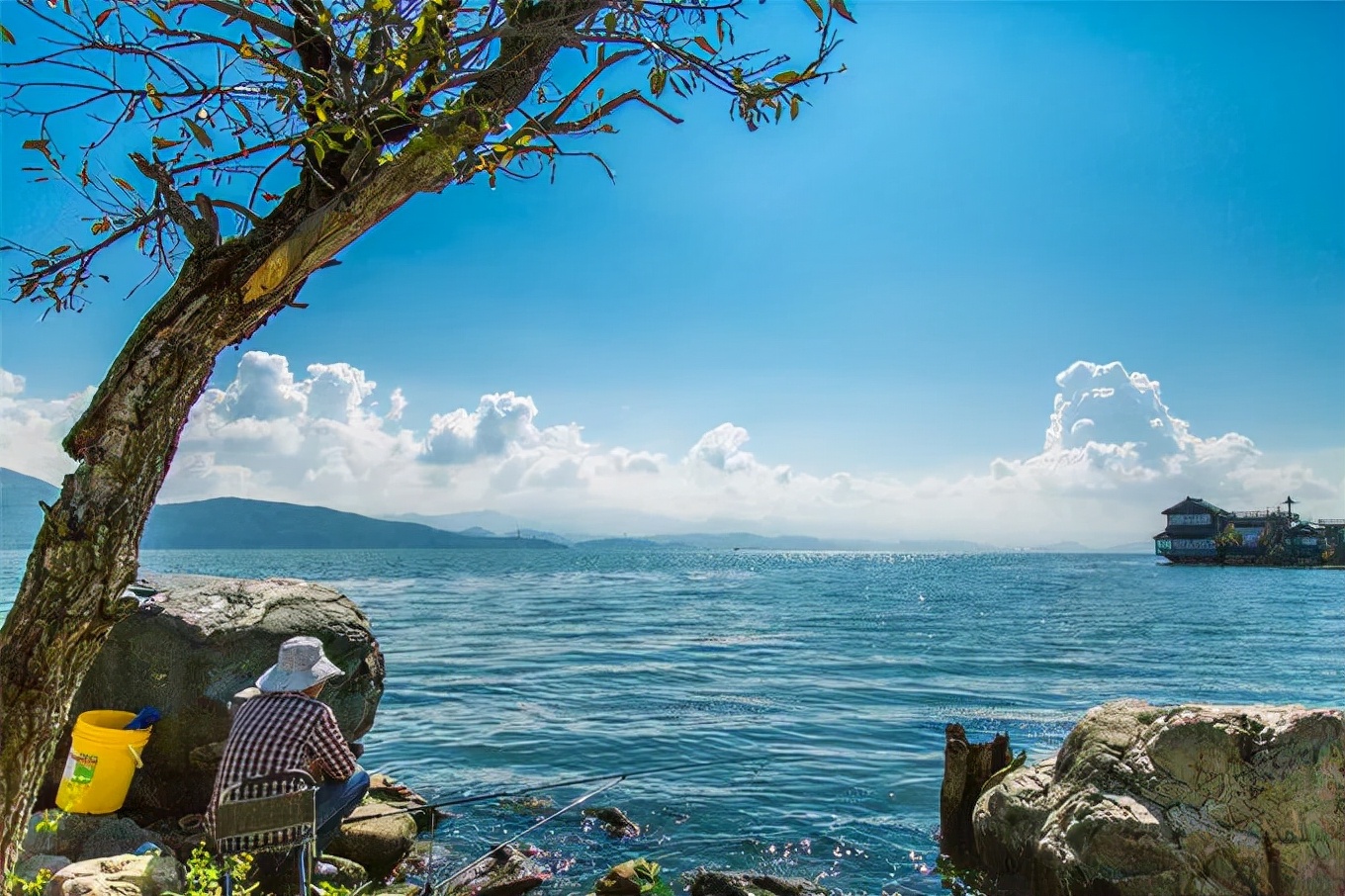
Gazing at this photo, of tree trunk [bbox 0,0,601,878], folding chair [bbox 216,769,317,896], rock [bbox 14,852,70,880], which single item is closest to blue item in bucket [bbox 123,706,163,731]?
rock [bbox 14,852,70,880]

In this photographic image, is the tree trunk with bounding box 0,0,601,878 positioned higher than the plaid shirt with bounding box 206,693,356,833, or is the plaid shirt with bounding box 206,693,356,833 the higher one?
the tree trunk with bounding box 0,0,601,878

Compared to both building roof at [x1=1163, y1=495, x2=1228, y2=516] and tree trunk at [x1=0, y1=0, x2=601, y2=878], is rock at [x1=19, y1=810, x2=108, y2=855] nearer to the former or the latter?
tree trunk at [x1=0, y1=0, x2=601, y2=878]

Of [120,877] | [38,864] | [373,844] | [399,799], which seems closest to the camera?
[120,877]

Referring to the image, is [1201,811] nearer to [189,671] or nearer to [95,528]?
[95,528]

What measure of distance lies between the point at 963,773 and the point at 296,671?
24.7 ft

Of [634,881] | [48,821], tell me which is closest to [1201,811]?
[634,881]

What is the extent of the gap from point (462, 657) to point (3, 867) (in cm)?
2120

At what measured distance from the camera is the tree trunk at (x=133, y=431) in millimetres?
3391

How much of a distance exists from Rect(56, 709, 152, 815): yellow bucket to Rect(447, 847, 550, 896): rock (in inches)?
127

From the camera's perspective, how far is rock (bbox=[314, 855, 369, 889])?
23.2 feet

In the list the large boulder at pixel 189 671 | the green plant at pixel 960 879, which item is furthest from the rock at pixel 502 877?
the green plant at pixel 960 879

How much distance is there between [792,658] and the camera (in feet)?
83.1

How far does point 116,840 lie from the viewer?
284 inches

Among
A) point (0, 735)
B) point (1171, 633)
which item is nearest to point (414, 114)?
point (0, 735)
